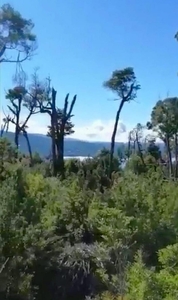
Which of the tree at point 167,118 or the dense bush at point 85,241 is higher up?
the tree at point 167,118

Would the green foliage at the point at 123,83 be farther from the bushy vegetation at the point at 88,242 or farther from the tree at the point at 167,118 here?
the bushy vegetation at the point at 88,242

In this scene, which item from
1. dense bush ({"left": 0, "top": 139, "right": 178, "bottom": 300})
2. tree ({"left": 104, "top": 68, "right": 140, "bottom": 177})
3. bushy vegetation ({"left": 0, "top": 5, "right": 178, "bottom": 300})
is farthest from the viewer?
tree ({"left": 104, "top": 68, "right": 140, "bottom": 177})

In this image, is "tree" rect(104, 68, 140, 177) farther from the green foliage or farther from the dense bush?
the dense bush

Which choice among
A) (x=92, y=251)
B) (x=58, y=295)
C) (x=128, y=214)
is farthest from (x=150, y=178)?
(x=58, y=295)

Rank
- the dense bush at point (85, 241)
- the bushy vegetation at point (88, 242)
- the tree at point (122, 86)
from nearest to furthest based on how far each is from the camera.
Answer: the bushy vegetation at point (88, 242), the dense bush at point (85, 241), the tree at point (122, 86)

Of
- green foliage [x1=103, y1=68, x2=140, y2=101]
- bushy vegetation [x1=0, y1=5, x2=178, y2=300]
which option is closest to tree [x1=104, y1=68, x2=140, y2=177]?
green foliage [x1=103, y1=68, x2=140, y2=101]

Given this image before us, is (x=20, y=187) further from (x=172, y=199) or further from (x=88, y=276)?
(x=172, y=199)

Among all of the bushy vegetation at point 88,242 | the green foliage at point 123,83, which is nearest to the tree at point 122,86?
the green foliage at point 123,83

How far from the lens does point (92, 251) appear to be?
4.34 m

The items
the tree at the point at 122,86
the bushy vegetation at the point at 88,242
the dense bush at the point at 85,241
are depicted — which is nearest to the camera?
the bushy vegetation at the point at 88,242

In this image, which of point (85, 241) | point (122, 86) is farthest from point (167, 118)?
point (85, 241)

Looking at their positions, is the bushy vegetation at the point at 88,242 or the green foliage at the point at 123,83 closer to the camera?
the bushy vegetation at the point at 88,242

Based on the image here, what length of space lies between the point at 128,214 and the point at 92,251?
560mm

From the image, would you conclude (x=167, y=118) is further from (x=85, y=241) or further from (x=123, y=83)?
(x=85, y=241)
